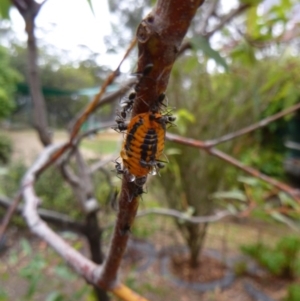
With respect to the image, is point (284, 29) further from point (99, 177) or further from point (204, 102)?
point (99, 177)

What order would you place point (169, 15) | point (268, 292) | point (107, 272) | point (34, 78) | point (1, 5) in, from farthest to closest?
point (268, 292)
point (34, 78)
point (1, 5)
point (107, 272)
point (169, 15)

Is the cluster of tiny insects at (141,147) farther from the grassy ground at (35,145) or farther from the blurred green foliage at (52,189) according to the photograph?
the grassy ground at (35,145)

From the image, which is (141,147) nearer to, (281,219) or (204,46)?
(204,46)

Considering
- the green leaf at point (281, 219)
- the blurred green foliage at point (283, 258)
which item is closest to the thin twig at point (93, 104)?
the green leaf at point (281, 219)

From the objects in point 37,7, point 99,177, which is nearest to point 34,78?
point 37,7

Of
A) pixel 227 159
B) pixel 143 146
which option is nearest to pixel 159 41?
pixel 143 146

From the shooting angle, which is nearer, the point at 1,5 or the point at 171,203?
the point at 1,5
